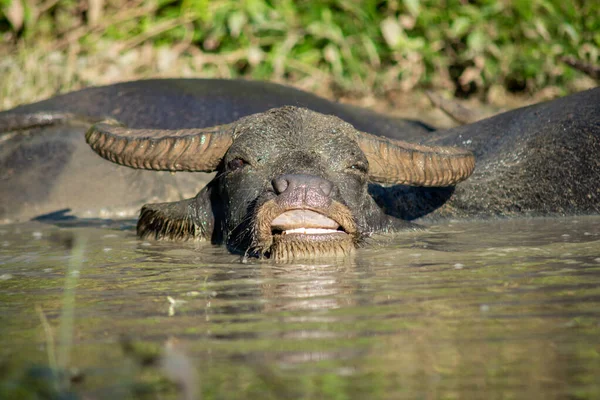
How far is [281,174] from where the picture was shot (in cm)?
459

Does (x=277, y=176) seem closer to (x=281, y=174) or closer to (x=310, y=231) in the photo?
(x=281, y=174)

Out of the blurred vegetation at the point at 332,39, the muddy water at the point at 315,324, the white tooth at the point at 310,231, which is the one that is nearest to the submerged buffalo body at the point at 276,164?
the white tooth at the point at 310,231

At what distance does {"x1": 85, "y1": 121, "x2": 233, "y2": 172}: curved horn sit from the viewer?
17.7 ft

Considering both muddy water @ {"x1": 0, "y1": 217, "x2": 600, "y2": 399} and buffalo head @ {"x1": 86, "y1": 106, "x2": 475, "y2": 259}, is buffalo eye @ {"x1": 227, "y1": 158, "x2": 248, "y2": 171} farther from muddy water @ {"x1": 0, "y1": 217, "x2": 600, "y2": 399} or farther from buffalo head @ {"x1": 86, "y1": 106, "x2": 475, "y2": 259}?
muddy water @ {"x1": 0, "y1": 217, "x2": 600, "y2": 399}

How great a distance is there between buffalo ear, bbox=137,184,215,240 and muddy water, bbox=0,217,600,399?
2.39 ft

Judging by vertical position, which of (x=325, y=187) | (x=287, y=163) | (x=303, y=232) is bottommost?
(x=303, y=232)

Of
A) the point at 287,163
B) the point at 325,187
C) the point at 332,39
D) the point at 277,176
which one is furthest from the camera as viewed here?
the point at 332,39

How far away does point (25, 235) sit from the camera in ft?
20.0

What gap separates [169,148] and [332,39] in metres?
6.34

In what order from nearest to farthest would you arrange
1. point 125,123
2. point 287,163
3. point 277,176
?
point 277,176
point 287,163
point 125,123

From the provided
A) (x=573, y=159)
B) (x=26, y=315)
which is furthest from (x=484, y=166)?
(x=26, y=315)

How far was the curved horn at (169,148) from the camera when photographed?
17.7ft

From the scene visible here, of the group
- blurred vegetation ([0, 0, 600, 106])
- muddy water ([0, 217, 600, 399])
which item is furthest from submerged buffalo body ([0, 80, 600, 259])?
blurred vegetation ([0, 0, 600, 106])

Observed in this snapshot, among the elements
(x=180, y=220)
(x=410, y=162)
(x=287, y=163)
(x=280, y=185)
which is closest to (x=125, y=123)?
(x=180, y=220)
